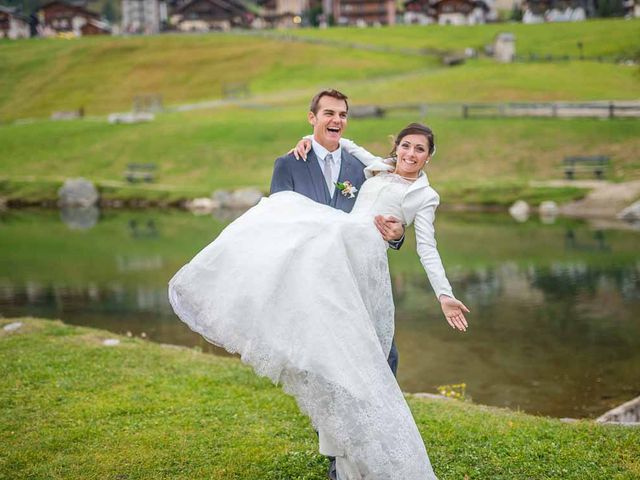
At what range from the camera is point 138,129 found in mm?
54500

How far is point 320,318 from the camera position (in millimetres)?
5949

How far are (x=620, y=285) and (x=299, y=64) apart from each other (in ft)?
216

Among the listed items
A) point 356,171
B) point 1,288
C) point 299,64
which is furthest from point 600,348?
point 299,64

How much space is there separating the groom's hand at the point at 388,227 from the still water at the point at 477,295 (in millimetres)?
6815

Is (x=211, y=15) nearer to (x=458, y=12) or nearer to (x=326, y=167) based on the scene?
(x=458, y=12)

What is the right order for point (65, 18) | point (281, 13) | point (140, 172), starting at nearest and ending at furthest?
point (140, 172) → point (281, 13) → point (65, 18)

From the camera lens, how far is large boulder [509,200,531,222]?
3541cm

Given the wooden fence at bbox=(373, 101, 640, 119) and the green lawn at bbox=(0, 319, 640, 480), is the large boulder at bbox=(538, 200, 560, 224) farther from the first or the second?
the green lawn at bbox=(0, 319, 640, 480)

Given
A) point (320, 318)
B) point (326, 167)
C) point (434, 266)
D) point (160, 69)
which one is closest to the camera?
point (320, 318)

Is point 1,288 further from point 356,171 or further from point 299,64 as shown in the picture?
point 299,64

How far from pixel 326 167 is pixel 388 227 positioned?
96 centimetres

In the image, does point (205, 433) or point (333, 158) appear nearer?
point (333, 158)

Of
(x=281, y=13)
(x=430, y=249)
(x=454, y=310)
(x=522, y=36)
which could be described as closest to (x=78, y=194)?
(x=430, y=249)

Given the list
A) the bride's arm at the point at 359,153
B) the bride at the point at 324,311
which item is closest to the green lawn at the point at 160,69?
the bride's arm at the point at 359,153
